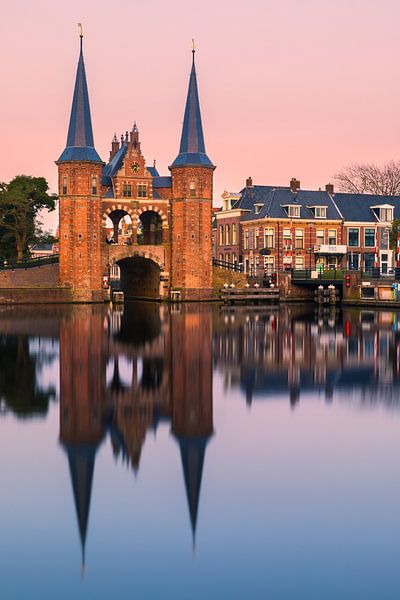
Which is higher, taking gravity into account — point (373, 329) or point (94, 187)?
point (94, 187)

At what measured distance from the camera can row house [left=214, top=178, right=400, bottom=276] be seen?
73312mm

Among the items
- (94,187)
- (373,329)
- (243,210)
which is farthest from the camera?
(243,210)

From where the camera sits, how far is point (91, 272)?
63781mm

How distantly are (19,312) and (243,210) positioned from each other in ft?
96.1

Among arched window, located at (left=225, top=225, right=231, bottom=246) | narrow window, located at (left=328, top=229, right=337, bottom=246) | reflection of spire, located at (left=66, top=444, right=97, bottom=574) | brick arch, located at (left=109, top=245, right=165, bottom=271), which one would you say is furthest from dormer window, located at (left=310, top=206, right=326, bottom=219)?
reflection of spire, located at (left=66, top=444, right=97, bottom=574)

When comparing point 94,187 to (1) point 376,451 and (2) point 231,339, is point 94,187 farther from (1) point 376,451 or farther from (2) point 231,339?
(1) point 376,451

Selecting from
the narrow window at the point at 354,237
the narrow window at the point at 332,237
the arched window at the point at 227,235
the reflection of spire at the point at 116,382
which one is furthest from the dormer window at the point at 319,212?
the reflection of spire at the point at 116,382

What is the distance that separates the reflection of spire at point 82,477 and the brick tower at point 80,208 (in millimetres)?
48208

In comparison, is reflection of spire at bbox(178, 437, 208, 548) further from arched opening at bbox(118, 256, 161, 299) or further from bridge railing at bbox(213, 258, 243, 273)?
bridge railing at bbox(213, 258, 243, 273)

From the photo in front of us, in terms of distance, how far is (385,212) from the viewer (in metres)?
77.2

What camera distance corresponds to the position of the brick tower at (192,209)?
213 feet

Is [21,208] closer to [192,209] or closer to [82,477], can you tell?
[192,209]

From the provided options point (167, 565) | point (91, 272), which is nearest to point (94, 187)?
point (91, 272)

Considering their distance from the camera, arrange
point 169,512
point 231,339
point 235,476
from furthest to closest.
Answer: point 231,339 < point 235,476 < point 169,512
